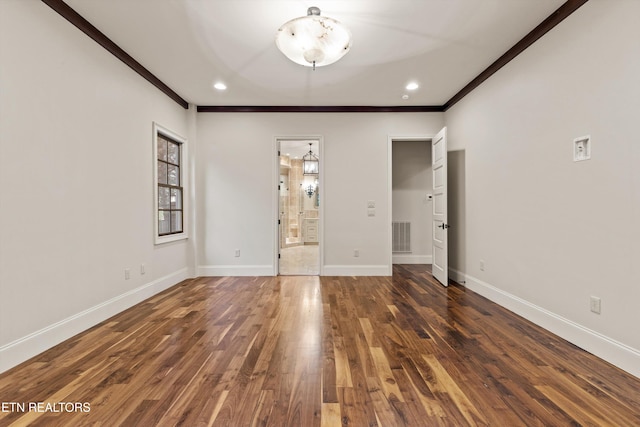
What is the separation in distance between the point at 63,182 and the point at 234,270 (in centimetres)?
277

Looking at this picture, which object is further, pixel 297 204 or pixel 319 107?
pixel 297 204

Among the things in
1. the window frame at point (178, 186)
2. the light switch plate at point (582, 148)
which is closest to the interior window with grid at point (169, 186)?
the window frame at point (178, 186)

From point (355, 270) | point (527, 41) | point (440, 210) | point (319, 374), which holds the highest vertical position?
point (527, 41)

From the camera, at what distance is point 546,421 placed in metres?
1.48

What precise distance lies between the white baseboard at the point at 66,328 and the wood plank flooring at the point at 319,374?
78 mm

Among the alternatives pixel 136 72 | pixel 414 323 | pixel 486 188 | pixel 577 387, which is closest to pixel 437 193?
pixel 486 188

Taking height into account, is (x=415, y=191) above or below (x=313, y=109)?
below

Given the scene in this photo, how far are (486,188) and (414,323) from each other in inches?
76.5

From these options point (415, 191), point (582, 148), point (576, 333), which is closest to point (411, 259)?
point (415, 191)

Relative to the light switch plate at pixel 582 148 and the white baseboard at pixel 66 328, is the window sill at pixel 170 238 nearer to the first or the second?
the white baseboard at pixel 66 328

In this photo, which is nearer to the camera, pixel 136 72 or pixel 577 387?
pixel 577 387

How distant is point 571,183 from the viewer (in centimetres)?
243

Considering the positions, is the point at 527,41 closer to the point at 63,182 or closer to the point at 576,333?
the point at 576,333

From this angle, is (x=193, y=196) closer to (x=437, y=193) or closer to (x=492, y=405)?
(x=437, y=193)
